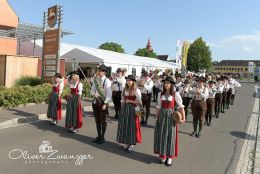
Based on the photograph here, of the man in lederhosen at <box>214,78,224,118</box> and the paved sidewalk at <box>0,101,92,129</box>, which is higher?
the man in lederhosen at <box>214,78,224,118</box>

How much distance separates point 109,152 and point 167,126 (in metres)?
1.52

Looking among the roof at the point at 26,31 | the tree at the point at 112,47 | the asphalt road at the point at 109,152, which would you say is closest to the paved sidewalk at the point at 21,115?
the asphalt road at the point at 109,152

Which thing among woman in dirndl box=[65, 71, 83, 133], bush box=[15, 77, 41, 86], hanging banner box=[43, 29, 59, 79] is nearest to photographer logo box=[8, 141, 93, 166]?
woman in dirndl box=[65, 71, 83, 133]

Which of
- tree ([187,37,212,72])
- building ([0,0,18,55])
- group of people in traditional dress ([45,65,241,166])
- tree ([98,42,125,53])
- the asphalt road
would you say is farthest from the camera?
tree ([98,42,125,53])

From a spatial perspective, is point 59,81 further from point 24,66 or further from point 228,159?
point 24,66

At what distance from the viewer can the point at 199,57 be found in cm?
6925

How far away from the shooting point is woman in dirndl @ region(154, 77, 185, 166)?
5.89 metres

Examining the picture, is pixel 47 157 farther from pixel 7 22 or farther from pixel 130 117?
pixel 7 22

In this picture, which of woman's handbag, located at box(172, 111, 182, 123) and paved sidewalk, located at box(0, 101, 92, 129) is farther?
paved sidewalk, located at box(0, 101, 92, 129)

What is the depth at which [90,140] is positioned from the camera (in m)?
7.55

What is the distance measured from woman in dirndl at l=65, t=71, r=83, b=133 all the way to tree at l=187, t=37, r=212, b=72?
63756 mm

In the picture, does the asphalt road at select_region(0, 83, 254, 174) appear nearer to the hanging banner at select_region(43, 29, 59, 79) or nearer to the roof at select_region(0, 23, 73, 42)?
the hanging banner at select_region(43, 29, 59, 79)

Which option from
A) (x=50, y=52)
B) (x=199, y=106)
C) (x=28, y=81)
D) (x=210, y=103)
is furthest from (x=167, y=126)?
(x=28, y=81)

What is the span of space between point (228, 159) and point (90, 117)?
5997 millimetres
